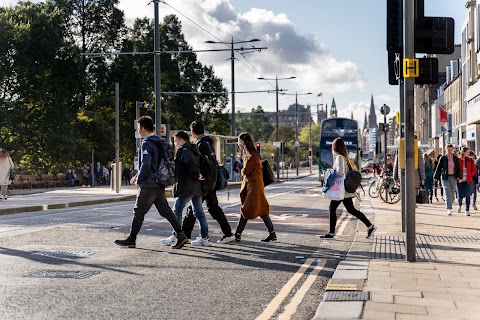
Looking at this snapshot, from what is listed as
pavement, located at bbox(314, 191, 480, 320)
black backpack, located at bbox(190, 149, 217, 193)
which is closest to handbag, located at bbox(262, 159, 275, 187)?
black backpack, located at bbox(190, 149, 217, 193)

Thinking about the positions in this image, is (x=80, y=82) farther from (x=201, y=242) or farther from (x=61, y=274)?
(x=61, y=274)

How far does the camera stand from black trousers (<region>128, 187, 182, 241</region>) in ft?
34.3

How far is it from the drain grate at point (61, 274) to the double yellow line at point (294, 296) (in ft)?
7.06

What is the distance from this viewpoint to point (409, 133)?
8.95 metres

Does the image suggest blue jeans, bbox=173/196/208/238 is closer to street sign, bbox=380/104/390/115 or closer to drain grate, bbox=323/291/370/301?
drain grate, bbox=323/291/370/301

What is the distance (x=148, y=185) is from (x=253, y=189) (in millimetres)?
1908

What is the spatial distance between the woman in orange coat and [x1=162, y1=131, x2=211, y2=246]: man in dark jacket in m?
0.80

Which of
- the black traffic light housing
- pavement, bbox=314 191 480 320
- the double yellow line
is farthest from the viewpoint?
the black traffic light housing

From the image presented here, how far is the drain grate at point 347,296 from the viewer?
6514 mm

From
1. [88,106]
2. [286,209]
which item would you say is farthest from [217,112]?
[286,209]

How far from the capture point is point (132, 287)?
7.36 m

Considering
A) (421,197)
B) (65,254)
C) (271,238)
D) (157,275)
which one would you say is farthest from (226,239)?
(421,197)

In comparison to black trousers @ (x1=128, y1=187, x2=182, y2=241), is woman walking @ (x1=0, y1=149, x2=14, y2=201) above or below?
above

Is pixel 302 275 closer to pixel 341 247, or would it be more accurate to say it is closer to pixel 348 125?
pixel 341 247
